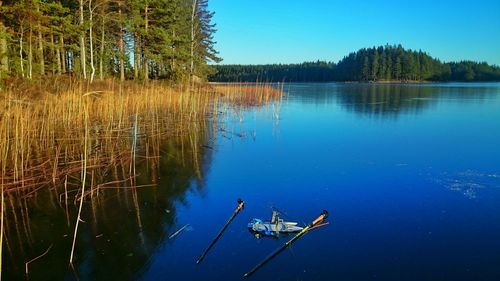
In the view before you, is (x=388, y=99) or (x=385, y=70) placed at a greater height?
(x=385, y=70)

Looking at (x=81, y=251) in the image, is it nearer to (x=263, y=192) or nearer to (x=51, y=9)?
(x=263, y=192)

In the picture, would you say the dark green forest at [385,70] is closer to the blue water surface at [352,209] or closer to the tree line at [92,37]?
the tree line at [92,37]

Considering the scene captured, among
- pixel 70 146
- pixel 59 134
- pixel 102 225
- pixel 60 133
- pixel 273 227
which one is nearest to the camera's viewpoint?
pixel 273 227

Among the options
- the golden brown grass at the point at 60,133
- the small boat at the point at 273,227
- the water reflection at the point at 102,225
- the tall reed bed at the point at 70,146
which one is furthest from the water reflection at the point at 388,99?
the small boat at the point at 273,227

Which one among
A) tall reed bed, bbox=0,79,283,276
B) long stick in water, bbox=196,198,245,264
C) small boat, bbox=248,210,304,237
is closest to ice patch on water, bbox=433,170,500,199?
small boat, bbox=248,210,304,237

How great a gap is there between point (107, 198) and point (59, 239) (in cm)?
114

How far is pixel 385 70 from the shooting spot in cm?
9088

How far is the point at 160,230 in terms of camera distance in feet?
12.4

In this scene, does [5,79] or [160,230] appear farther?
[5,79]

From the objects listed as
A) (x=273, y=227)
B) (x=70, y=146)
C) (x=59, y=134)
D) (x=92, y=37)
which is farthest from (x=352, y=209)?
(x=92, y=37)

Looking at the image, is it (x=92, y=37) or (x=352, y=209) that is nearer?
(x=352, y=209)

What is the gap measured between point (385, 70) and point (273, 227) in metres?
94.5

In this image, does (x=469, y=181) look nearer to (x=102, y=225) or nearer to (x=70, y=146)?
(x=102, y=225)

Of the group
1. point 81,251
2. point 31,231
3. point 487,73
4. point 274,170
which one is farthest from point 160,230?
point 487,73
